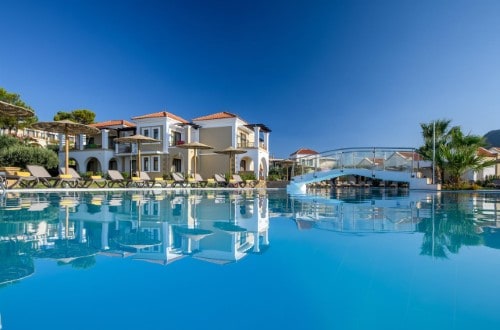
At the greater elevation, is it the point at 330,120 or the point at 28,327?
the point at 330,120

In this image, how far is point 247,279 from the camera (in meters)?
2.44

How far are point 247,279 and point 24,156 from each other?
2826 centimetres

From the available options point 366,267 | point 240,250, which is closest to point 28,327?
point 240,250

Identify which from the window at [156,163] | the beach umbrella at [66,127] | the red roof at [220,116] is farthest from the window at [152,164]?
the beach umbrella at [66,127]

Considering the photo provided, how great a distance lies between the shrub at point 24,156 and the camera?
77.0 ft

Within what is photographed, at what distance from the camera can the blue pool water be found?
1.80 m

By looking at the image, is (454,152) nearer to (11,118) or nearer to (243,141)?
(243,141)

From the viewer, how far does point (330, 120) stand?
3878 centimetres

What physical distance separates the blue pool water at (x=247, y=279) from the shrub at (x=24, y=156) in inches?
957

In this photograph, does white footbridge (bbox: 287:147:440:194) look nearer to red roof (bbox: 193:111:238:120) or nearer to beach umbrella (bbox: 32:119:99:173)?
red roof (bbox: 193:111:238:120)

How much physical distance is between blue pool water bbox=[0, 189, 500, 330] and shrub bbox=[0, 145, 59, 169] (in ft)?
79.8

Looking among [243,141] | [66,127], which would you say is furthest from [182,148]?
[66,127]

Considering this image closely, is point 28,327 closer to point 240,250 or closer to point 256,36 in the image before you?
point 240,250

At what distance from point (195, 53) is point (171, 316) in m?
29.6
